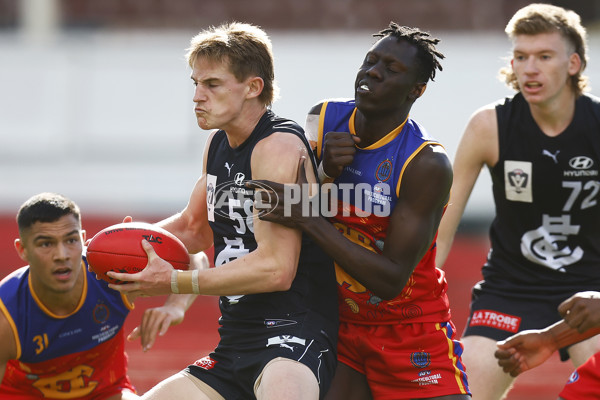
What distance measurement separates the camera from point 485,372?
17.6 ft

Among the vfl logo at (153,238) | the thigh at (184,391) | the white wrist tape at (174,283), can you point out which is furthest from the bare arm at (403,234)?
the thigh at (184,391)

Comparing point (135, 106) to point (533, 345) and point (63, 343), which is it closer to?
point (63, 343)

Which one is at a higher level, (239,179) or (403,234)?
(239,179)

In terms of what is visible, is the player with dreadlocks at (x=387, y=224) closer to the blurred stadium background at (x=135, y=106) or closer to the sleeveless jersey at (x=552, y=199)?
the sleeveless jersey at (x=552, y=199)

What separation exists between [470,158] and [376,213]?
1.25 m

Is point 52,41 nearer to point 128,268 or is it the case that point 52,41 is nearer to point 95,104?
point 95,104

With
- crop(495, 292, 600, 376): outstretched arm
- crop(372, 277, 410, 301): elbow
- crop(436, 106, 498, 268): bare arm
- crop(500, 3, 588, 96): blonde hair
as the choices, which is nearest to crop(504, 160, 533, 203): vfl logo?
crop(436, 106, 498, 268): bare arm

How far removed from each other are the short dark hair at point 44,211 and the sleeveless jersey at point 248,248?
3.52 ft

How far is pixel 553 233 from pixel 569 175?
0.36 metres

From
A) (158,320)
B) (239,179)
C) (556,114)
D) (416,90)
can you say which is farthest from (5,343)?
(556,114)

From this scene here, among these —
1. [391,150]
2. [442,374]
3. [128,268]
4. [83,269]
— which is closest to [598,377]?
[442,374]

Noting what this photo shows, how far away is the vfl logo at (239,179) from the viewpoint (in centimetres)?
454

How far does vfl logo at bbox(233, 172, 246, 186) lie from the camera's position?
4543 mm

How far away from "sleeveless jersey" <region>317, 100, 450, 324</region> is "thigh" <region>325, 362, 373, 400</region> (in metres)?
0.27
